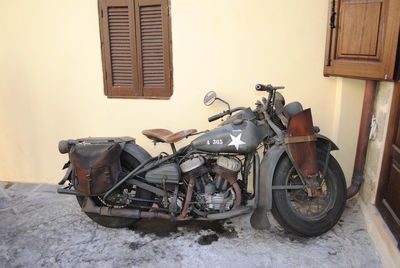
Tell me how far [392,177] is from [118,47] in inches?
118

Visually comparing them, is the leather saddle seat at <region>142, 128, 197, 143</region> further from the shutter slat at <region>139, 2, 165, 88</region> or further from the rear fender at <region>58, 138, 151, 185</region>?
the shutter slat at <region>139, 2, 165, 88</region>

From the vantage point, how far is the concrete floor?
295 cm

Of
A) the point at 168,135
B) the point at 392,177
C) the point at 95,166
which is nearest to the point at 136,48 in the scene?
the point at 168,135

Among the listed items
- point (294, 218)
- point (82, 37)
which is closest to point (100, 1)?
point (82, 37)

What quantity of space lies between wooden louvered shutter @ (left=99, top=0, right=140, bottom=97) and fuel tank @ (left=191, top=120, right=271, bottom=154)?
1349 millimetres

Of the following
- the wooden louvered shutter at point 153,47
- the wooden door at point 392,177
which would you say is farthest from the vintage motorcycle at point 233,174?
the wooden louvered shutter at point 153,47

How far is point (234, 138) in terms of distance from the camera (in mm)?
3016

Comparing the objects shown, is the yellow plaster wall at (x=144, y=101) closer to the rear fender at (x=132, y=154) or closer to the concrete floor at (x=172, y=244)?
the rear fender at (x=132, y=154)

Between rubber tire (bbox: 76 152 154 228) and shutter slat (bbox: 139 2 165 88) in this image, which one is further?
shutter slat (bbox: 139 2 165 88)

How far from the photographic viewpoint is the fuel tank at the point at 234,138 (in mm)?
3008

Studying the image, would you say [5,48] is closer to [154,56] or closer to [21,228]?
[154,56]

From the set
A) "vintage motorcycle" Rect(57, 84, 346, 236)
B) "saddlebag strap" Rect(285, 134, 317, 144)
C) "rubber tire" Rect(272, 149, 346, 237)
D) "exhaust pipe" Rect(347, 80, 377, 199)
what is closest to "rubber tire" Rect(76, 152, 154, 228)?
"vintage motorcycle" Rect(57, 84, 346, 236)

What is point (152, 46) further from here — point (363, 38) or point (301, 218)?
point (301, 218)

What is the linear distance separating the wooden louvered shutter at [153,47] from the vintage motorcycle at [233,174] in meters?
0.80
